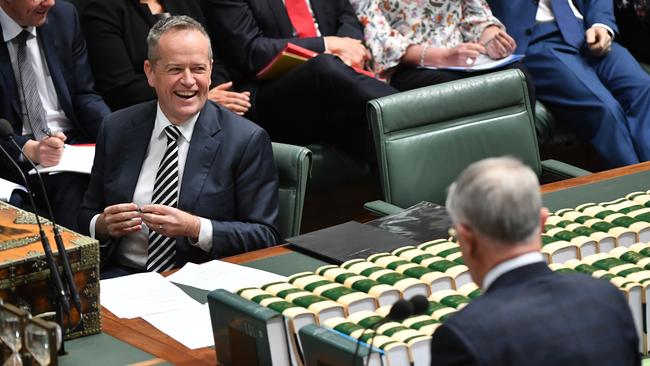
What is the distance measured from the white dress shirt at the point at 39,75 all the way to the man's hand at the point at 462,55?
169 centimetres

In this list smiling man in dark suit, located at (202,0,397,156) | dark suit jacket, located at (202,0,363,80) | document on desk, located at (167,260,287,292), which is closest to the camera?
document on desk, located at (167,260,287,292)

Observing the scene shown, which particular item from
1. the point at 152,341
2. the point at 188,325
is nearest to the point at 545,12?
the point at 188,325

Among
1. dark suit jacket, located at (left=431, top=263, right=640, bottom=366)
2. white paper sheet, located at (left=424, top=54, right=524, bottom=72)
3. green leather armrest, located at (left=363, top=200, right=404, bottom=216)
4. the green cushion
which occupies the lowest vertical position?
the green cushion

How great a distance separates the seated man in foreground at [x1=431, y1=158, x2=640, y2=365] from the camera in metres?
1.83

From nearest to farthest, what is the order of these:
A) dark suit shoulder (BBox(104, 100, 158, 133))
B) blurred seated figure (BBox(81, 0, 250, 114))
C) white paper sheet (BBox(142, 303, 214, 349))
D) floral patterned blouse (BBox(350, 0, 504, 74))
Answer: white paper sheet (BBox(142, 303, 214, 349))
dark suit shoulder (BBox(104, 100, 158, 133))
blurred seated figure (BBox(81, 0, 250, 114))
floral patterned blouse (BBox(350, 0, 504, 74))

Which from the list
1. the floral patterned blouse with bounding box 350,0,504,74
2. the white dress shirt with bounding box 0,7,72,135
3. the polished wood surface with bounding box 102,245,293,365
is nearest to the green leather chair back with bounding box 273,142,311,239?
the polished wood surface with bounding box 102,245,293,365

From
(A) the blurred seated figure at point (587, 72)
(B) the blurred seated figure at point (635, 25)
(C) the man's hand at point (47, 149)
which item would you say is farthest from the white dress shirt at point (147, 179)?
(B) the blurred seated figure at point (635, 25)

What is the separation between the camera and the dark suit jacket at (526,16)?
564 cm

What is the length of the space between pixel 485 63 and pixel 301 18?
836mm

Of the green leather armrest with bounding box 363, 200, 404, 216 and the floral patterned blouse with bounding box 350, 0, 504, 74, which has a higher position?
the floral patterned blouse with bounding box 350, 0, 504, 74

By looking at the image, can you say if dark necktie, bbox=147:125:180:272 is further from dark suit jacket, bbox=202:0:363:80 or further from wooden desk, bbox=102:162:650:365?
dark suit jacket, bbox=202:0:363:80

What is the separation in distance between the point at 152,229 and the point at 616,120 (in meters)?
2.67

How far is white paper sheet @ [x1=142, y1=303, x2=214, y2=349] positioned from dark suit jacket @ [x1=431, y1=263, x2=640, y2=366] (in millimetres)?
908

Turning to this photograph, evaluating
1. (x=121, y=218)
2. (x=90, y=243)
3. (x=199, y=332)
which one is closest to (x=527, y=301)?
(x=199, y=332)
